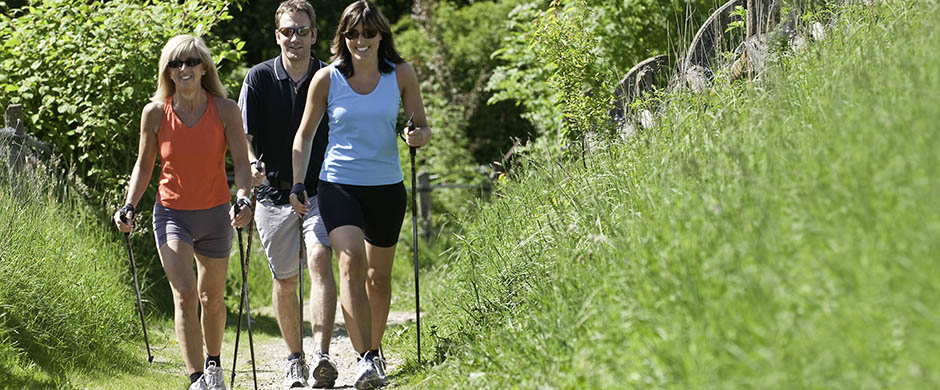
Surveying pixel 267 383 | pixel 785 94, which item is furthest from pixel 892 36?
pixel 267 383

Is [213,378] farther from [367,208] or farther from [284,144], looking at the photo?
[284,144]

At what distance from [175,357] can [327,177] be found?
8.30 feet

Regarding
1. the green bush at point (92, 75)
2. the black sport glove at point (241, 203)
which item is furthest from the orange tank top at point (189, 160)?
the green bush at point (92, 75)

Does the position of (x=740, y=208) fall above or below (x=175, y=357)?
above

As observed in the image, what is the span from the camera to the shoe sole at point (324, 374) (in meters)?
5.63

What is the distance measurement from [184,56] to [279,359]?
113 inches

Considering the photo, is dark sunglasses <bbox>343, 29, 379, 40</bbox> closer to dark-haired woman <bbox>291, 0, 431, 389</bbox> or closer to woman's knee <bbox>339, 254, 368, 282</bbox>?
dark-haired woman <bbox>291, 0, 431, 389</bbox>

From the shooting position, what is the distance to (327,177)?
18.1 ft

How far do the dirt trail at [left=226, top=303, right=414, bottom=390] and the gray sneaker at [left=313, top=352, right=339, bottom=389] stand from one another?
11 centimetres

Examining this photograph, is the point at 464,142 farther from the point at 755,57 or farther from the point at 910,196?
the point at 910,196

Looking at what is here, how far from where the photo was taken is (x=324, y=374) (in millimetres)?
5645

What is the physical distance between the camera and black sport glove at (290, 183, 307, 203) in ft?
18.2

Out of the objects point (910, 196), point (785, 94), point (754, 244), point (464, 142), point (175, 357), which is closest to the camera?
point (910, 196)

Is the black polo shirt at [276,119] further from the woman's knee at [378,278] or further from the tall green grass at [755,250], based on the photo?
the tall green grass at [755,250]
